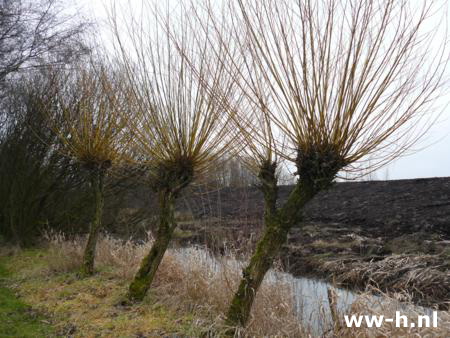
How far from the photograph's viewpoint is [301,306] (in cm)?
425

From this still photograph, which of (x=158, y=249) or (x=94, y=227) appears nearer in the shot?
(x=158, y=249)

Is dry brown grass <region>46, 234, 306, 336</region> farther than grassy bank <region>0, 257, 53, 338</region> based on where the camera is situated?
No

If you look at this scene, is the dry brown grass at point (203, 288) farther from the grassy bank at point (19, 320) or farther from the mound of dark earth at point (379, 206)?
the mound of dark earth at point (379, 206)

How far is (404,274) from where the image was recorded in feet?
18.4

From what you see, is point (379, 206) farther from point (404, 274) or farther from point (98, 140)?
point (98, 140)

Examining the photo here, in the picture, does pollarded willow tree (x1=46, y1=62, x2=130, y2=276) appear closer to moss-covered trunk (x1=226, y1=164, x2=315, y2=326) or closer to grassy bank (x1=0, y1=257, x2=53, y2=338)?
grassy bank (x1=0, y1=257, x2=53, y2=338)

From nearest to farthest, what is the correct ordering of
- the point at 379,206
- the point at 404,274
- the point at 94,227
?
the point at 404,274
the point at 94,227
the point at 379,206

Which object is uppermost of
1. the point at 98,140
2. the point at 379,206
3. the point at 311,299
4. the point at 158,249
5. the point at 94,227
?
the point at 98,140

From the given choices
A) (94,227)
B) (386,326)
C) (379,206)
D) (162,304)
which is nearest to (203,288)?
(162,304)

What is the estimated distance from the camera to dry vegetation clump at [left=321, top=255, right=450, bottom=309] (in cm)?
508

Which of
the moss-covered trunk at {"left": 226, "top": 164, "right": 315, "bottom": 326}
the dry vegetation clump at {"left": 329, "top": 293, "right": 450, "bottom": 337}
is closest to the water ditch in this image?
the dry vegetation clump at {"left": 329, "top": 293, "right": 450, "bottom": 337}

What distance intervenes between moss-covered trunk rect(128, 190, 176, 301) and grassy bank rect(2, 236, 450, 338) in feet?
0.51

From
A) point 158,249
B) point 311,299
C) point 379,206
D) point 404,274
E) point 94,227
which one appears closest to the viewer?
point 311,299

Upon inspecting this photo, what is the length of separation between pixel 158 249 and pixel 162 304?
0.57 metres
